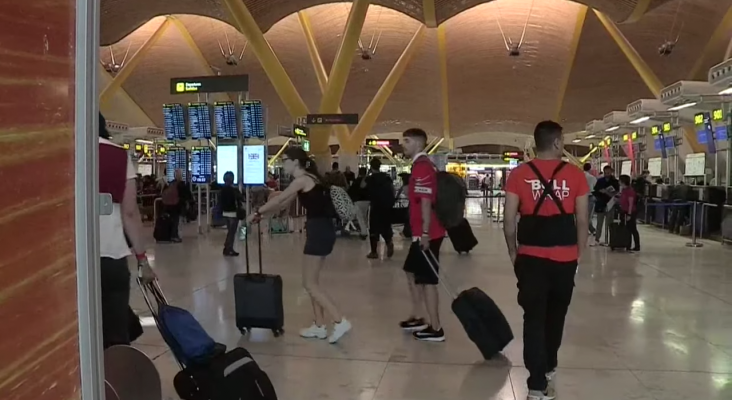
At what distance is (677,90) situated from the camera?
17078 mm

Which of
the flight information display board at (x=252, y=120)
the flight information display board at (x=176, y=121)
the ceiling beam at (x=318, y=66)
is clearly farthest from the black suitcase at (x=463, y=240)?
the ceiling beam at (x=318, y=66)

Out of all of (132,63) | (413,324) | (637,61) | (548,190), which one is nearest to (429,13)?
(637,61)

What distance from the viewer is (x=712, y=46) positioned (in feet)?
107

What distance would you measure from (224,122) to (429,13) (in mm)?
22111

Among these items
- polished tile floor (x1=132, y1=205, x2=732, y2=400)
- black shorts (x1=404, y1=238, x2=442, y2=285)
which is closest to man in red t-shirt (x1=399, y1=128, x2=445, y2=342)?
black shorts (x1=404, y1=238, x2=442, y2=285)

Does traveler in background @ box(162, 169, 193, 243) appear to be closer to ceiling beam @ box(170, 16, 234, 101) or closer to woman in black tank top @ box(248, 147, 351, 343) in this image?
woman in black tank top @ box(248, 147, 351, 343)

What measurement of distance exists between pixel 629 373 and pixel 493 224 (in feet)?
53.2

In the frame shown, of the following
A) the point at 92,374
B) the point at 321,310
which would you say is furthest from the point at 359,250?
the point at 92,374

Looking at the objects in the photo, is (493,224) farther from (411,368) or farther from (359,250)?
(411,368)

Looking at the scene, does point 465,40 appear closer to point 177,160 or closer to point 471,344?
point 177,160

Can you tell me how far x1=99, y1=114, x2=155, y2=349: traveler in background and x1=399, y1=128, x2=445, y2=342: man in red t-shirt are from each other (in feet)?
8.98

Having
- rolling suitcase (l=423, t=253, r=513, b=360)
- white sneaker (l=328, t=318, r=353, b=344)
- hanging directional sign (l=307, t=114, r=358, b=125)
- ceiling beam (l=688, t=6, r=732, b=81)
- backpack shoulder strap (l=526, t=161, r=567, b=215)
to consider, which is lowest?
white sneaker (l=328, t=318, r=353, b=344)

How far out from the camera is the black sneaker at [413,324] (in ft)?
21.0

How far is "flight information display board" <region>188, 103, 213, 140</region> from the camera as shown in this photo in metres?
12.8
